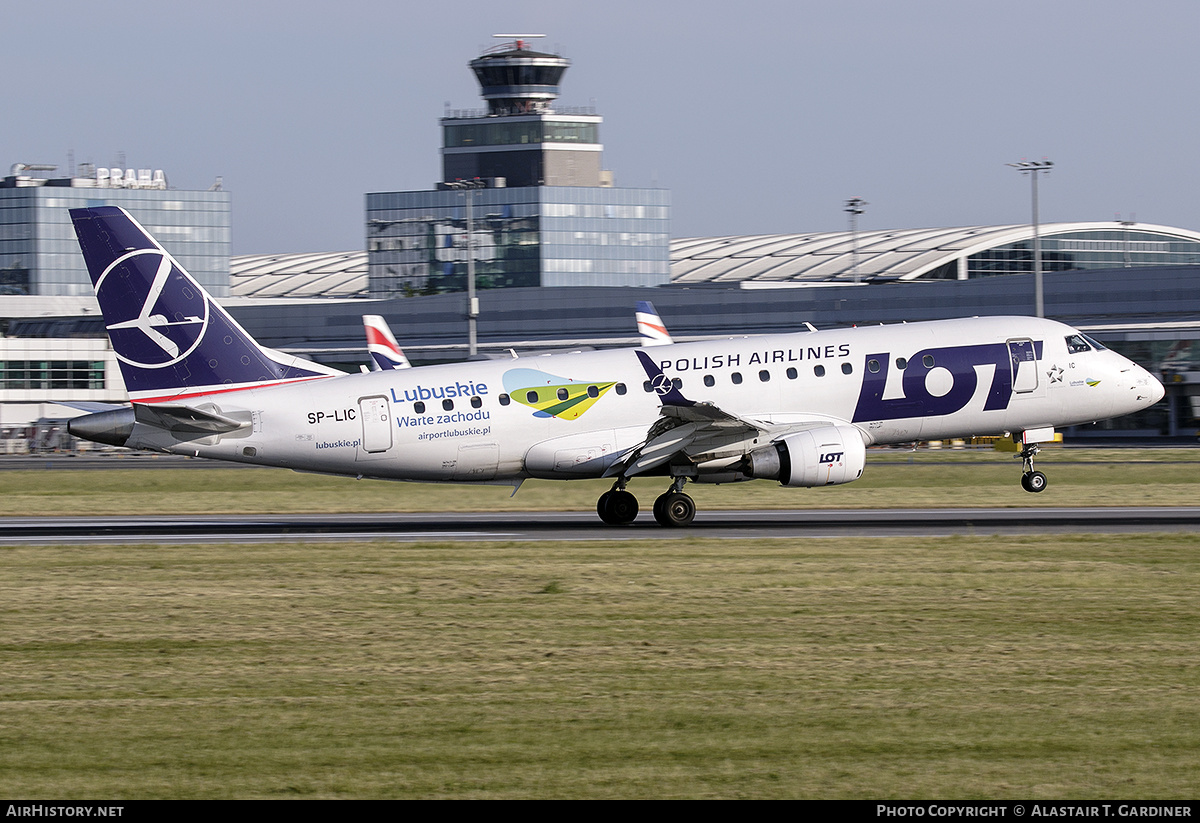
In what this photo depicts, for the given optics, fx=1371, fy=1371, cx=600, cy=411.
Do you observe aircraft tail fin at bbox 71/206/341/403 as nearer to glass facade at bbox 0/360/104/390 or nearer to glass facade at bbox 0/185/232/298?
glass facade at bbox 0/360/104/390

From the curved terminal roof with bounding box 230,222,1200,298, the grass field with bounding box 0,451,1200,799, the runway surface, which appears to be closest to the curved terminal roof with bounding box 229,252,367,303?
the curved terminal roof with bounding box 230,222,1200,298

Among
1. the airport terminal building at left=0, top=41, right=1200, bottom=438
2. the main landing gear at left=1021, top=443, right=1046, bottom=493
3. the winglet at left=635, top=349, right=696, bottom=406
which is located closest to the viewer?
the winglet at left=635, top=349, right=696, bottom=406

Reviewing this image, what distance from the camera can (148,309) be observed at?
30.3 meters

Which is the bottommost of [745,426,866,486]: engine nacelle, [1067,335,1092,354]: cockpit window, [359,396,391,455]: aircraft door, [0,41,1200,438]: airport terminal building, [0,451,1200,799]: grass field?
[0,451,1200,799]: grass field

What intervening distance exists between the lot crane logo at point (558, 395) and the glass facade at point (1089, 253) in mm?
118788

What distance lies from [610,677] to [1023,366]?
21.0m

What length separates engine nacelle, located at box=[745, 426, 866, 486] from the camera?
2989 centimetres

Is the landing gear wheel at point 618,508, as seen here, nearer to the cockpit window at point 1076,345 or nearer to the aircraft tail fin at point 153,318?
the aircraft tail fin at point 153,318

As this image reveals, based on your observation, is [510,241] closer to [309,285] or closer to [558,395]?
[309,285]

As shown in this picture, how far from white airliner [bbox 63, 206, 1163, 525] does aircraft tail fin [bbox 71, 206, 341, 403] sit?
32 mm

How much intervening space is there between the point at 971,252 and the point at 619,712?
13859cm

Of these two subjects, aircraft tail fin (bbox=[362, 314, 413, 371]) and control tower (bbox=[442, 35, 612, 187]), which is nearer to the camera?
aircraft tail fin (bbox=[362, 314, 413, 371])

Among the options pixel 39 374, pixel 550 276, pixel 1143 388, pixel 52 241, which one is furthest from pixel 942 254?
pixel 52 241
